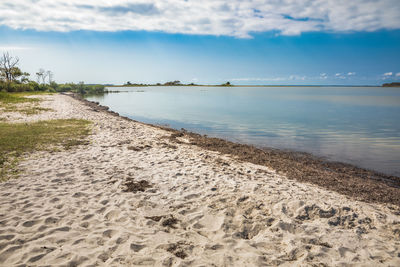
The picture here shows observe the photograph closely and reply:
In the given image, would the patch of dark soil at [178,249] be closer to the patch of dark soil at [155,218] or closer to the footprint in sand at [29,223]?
the patch of dark soil at [155,218]

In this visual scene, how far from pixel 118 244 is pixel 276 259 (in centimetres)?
319

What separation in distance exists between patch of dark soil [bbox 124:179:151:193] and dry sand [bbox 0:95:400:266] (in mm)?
64

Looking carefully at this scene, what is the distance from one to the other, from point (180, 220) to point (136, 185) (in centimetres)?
245

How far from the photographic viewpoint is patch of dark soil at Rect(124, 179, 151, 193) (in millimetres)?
6945

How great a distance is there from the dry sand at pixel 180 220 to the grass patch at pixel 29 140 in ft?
2.09

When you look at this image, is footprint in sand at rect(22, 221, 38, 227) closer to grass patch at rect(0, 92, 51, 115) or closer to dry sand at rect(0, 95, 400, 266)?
dry sand at rect(0, 95, 400, 266)

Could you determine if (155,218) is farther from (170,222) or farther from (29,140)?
(29,140)

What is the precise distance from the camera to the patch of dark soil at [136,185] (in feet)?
22.8

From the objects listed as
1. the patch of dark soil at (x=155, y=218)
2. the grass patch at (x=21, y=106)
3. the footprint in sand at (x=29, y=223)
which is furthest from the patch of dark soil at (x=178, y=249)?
the grass patch at (x=21, y=106)

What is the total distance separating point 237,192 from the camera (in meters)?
6.95

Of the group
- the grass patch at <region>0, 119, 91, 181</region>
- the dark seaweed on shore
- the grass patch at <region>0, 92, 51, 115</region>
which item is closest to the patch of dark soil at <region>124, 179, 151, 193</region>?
the grass patch at <region>0, 119, 91, 181</region>

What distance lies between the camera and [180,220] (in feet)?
17.9

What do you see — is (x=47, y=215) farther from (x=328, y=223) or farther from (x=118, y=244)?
(x=328, y=223)

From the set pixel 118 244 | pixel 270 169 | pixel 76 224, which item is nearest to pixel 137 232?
pixel 118 244
